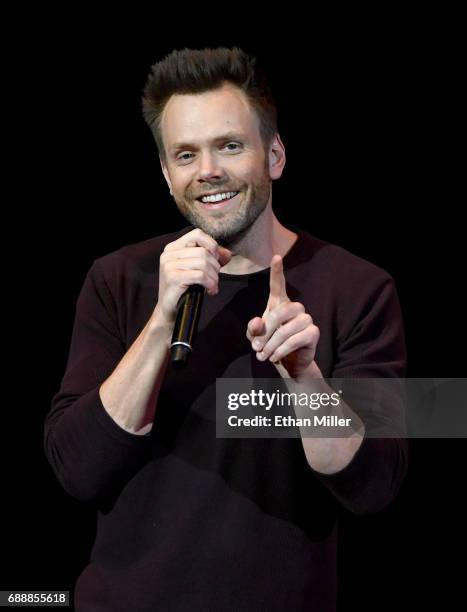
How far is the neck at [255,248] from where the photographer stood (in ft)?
5.65

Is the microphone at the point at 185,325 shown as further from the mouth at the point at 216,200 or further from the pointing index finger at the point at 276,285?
the mouth at the point at 216,200

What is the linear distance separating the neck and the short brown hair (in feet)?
0.55

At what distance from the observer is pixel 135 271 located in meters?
1.76

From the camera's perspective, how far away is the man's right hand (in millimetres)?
1358

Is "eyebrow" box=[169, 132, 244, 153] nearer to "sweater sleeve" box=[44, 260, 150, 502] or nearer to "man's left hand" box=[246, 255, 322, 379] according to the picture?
"sweater sleeve" box=[44, 260, 150, 502]

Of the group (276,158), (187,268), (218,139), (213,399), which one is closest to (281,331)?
(187,268)

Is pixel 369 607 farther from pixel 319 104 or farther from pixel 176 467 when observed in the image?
pixel 319 104

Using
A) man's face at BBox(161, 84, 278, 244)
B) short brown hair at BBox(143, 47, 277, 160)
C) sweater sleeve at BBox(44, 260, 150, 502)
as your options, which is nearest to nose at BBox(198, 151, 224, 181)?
man's face at BBox(161, 84, 278, 244)

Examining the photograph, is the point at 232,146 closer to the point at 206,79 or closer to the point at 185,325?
the point at 206,79

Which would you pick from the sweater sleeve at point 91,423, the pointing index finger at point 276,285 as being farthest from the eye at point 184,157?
the pointing index finger at point 276,285

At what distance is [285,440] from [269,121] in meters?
0.68

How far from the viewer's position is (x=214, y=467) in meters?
1.60

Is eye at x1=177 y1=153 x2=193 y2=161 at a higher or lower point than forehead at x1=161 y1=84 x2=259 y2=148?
lower

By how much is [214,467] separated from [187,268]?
441mm
